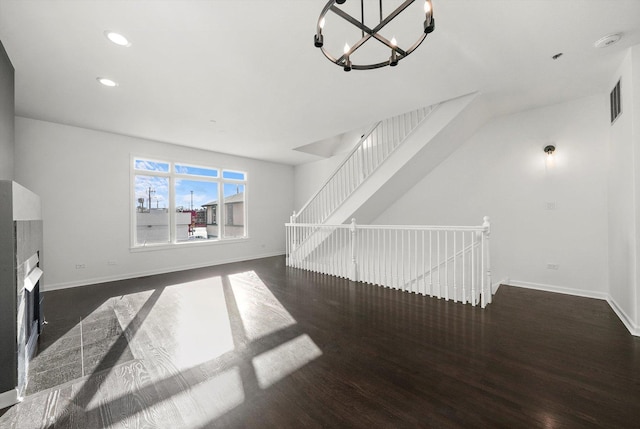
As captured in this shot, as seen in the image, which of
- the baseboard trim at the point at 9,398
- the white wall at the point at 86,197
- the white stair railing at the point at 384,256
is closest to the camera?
the baseboard trim at the point at 9,398

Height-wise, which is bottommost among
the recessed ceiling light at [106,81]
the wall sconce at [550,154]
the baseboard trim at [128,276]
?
the baseboard trim at [128,276]

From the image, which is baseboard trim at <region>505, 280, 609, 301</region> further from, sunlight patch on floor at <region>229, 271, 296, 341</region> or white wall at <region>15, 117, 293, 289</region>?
white wall at <region>15, 117, 293, 289</region>

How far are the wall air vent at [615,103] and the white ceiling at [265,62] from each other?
188 millimetres

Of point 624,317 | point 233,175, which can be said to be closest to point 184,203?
point 233,175

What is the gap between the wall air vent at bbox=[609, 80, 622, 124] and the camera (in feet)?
10.1

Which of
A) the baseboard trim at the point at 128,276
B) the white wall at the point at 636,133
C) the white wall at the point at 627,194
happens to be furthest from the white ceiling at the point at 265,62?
the baseboard trim at the point at 128,276

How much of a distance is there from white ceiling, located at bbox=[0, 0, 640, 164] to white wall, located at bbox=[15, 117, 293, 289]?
18.1 inches

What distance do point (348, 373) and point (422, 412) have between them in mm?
563

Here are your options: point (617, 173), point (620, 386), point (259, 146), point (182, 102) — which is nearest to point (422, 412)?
point (620, 386)

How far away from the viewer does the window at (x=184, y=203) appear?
5.51 m

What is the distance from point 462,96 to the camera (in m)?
3.70

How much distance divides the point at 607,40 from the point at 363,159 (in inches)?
129

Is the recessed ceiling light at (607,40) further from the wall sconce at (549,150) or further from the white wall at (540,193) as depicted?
the wall sconce at (549,150)

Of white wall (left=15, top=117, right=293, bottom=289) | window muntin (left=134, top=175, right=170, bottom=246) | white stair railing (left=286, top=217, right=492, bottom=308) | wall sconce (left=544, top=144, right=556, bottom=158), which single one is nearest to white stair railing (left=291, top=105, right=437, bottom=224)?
white stair railing (left=286, top=217, right=492, bottom=308)
